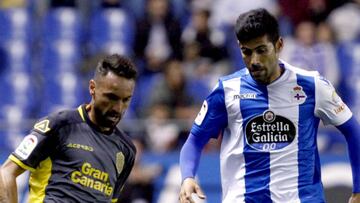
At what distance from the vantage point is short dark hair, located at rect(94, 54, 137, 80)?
650cm

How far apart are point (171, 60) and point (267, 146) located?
7.29 metres

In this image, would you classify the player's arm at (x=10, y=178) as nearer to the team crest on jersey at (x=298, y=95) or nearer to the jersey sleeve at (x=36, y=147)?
the jersey sleeve at (x=36, y=147)

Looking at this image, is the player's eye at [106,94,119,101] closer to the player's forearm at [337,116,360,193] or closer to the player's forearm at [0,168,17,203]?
the player's forearm at [0,168,17,203]

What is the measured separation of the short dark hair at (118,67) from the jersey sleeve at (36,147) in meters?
0.47

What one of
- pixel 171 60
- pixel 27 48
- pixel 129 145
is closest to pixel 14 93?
pixel 27 48

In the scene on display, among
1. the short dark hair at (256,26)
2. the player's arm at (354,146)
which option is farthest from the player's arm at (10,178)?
the player's arm at (354,146)

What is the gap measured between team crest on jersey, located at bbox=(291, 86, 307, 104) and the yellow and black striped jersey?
3.92 ft

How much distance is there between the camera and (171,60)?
45.3ft

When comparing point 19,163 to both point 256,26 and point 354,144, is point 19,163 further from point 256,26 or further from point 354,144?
point 354,144

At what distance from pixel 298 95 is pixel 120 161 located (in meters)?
1.19

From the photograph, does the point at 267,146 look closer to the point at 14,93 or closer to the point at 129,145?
the point at 129,145

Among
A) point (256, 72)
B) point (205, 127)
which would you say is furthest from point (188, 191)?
point (256, 72)

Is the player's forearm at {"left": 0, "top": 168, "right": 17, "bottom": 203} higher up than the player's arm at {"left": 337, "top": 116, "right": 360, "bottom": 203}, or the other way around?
the player's arm at {"left": 337, "top": 116, "right": 360, "bottom": 203}

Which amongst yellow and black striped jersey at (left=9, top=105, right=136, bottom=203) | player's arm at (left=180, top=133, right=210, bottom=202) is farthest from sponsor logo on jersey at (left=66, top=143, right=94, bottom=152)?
player's arm at (left=180, top=133, right=210, bottom=202)
